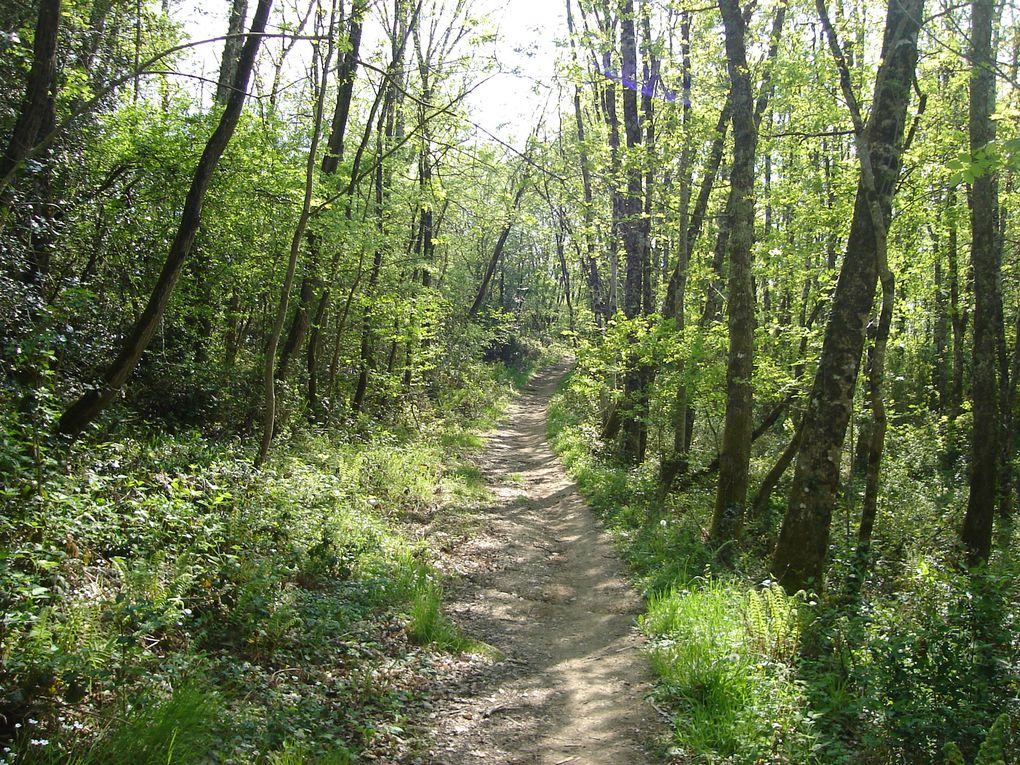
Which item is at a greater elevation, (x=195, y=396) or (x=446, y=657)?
(x=195, y=396)

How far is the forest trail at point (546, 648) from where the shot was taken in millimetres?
4719

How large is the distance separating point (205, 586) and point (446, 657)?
2.20m

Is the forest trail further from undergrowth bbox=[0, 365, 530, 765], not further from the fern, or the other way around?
the fern

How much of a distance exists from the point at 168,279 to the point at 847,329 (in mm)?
7293

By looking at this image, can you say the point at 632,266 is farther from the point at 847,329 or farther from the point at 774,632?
the point at 774,632

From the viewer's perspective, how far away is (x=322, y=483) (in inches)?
356

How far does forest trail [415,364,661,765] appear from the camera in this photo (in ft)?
15.5

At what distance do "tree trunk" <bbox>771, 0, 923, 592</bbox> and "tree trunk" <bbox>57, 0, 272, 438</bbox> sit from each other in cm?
647

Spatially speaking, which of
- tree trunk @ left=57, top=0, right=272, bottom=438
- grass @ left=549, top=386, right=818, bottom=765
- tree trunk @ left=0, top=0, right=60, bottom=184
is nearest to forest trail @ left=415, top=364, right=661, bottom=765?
grass @ left=549, top=386, right=818, bottom=765

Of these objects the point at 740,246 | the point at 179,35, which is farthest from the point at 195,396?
the point at 740,246

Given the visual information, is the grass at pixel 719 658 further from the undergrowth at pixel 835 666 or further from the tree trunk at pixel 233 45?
the tree trunk at pixel 233 45

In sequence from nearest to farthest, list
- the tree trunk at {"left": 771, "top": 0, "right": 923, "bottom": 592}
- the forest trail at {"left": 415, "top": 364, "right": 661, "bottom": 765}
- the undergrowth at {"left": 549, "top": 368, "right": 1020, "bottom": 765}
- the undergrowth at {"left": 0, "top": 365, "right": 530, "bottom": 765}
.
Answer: the undergrowth at {"left": 0, "top": 365, "right": 530, "bottom": 765} < the undergrowth at {"left": 549, "top": 368, "right": 1020, "bottom": 765} < the forest trail at {"left": 415, "top": 364, "right": 661, "bottom": 765} < the tree trunk at {"left": 771, "top": 0, "right": 923, "bottom": 592}

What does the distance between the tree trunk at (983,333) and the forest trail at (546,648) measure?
480 centimetres

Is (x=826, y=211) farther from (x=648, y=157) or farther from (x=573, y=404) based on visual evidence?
(x=573, y=404)
